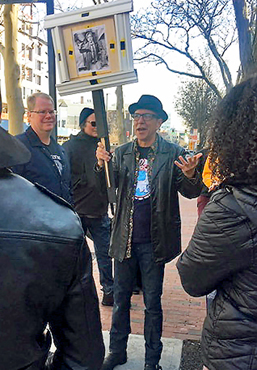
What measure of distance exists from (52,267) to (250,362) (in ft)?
3.23

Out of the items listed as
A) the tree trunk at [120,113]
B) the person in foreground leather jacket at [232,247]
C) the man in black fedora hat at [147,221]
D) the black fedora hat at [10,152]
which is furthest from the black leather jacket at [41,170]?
the tree trunk at [120,113]

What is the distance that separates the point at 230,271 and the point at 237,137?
56 cm

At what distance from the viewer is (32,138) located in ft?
11.1

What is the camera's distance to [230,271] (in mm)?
1505

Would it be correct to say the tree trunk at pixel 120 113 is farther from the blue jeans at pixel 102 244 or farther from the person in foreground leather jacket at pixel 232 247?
the person in foreground leather jacket at pixel 232 247

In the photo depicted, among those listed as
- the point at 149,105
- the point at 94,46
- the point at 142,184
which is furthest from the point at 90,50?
the point at 142,184

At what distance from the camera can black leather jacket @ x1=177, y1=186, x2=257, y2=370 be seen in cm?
145

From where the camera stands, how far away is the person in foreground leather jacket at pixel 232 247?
1462 millimetres

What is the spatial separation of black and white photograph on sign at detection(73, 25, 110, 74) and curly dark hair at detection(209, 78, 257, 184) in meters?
1.09

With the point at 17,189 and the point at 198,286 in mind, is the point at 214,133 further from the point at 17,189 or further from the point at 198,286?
the point at 17,189

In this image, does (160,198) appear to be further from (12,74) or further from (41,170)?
(12,74)

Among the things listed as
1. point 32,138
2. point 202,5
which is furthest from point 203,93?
point 32,138

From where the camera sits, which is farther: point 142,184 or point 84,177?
point 84,177

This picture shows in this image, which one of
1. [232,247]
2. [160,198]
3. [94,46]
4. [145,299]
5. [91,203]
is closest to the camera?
[232,247]
